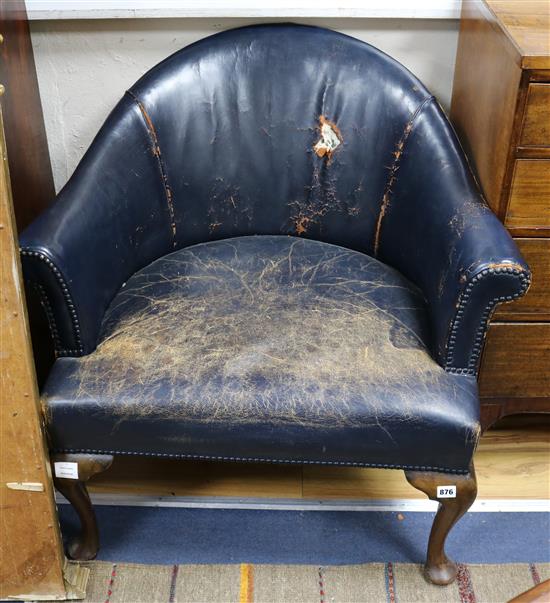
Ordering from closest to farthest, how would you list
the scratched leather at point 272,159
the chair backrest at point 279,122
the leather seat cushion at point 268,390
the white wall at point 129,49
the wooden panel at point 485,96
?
the leather seat cushion at point 268,390, the wooden panel at point 485,96, the scratched leather at point 272,159, the chair backrest at point 279,122, the white wall at point 129,49

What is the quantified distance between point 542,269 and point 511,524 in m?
0.59

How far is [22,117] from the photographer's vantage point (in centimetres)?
189

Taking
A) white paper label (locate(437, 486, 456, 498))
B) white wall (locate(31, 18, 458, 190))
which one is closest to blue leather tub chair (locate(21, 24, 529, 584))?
white paper label (locate(437, 486, 456, 498))

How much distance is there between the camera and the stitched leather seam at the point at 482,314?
4.76ft

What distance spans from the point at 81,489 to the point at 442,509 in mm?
719

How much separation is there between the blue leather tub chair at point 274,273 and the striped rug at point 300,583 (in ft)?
0.20

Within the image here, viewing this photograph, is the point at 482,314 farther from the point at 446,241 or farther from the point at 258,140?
the point at 258,140

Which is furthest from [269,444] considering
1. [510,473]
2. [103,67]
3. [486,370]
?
[103,67]

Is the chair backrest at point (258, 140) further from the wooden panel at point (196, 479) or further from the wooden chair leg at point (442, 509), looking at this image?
the wooden chair leg at point (442, 509)

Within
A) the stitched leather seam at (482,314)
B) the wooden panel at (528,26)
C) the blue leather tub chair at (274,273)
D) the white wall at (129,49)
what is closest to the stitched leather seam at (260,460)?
the blue leather tub chair at (274,273)

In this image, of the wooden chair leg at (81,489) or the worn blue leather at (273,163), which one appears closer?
the wooden chair leg at (81,489)

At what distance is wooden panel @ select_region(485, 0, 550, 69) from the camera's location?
1.49m

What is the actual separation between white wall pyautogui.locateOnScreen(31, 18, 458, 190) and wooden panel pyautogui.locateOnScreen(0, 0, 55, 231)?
0.05m

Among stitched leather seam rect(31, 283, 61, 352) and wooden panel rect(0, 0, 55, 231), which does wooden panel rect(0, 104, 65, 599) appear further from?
wooden panel rect(0, 0, 55, 231)
